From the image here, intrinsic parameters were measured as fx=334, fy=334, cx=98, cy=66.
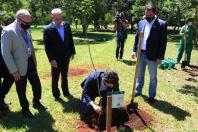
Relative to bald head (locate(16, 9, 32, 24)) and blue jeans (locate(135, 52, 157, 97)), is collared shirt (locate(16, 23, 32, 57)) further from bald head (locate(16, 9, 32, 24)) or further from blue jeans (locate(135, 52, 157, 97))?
blue jeans (locate(135, 52, 157, 97))

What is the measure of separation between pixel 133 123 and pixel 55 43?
2570mm

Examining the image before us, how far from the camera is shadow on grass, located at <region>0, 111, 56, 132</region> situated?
260 inches

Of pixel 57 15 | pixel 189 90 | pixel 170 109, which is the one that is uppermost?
pixel 57 15

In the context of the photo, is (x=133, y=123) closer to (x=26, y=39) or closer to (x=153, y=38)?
(x=153, y=38)

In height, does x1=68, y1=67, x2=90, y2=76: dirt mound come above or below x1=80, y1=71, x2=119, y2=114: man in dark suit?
below

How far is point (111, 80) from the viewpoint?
18.8 feet

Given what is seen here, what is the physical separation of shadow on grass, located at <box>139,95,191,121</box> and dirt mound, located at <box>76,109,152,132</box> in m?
0.70

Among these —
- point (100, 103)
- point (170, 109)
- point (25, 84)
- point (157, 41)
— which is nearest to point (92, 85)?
point (100, 103)

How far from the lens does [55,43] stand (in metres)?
7.73

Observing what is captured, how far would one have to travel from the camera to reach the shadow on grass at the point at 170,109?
7690 millimetres

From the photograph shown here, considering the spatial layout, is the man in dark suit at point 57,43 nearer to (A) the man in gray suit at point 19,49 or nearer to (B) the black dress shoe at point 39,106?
(B) the black dress shoe at point 39,106

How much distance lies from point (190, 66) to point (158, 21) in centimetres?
756

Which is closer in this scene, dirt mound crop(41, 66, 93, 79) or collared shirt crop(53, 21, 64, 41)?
collared shirt crop(53, 21, 64, 41)

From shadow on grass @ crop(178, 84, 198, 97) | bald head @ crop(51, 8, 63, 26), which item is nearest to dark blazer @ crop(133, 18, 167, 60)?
bald head @ crop(51, 8, 63, 26)
